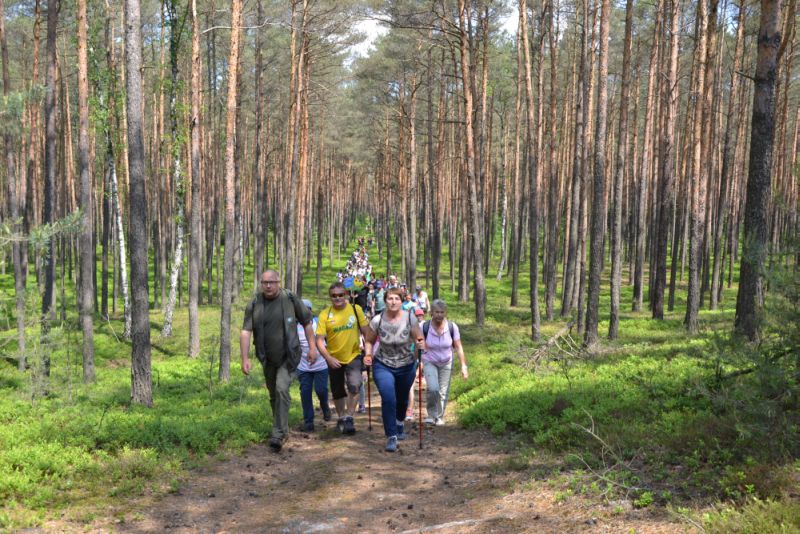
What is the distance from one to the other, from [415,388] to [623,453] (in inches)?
239

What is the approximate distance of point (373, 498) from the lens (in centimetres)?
626

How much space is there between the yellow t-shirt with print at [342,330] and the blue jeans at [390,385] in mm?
604

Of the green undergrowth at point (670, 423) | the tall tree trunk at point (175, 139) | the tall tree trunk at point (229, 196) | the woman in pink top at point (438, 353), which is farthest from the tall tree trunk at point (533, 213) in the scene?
the tall tree trunk at point (175, 139)

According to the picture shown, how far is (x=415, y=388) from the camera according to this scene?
39.6 feet

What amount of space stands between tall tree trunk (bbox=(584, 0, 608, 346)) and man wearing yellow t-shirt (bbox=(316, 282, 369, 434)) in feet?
24.0

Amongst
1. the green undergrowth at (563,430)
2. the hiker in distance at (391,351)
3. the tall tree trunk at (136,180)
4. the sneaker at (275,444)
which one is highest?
the tall tree trunk at (136,180)

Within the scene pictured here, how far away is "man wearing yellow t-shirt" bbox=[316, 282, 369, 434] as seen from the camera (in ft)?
26.8

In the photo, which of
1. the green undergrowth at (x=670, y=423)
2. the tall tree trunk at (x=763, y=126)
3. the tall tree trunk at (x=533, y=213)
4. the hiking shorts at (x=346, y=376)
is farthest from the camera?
the tall tree trunk at (x=533, y=213)

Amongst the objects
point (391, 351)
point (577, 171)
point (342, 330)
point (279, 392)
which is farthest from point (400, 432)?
point (577, 171)

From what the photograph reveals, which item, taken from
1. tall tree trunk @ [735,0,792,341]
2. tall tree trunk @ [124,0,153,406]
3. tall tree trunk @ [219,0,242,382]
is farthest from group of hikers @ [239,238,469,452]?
tall tree trunk @ [219,0,242,382]

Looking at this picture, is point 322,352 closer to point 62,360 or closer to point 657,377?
point 657,377

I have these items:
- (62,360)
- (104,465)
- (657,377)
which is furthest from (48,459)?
(62,360)

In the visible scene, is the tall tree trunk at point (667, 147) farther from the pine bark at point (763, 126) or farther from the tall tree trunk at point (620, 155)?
the pine bark at point (763, 126)

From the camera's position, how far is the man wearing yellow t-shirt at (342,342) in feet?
26.8
